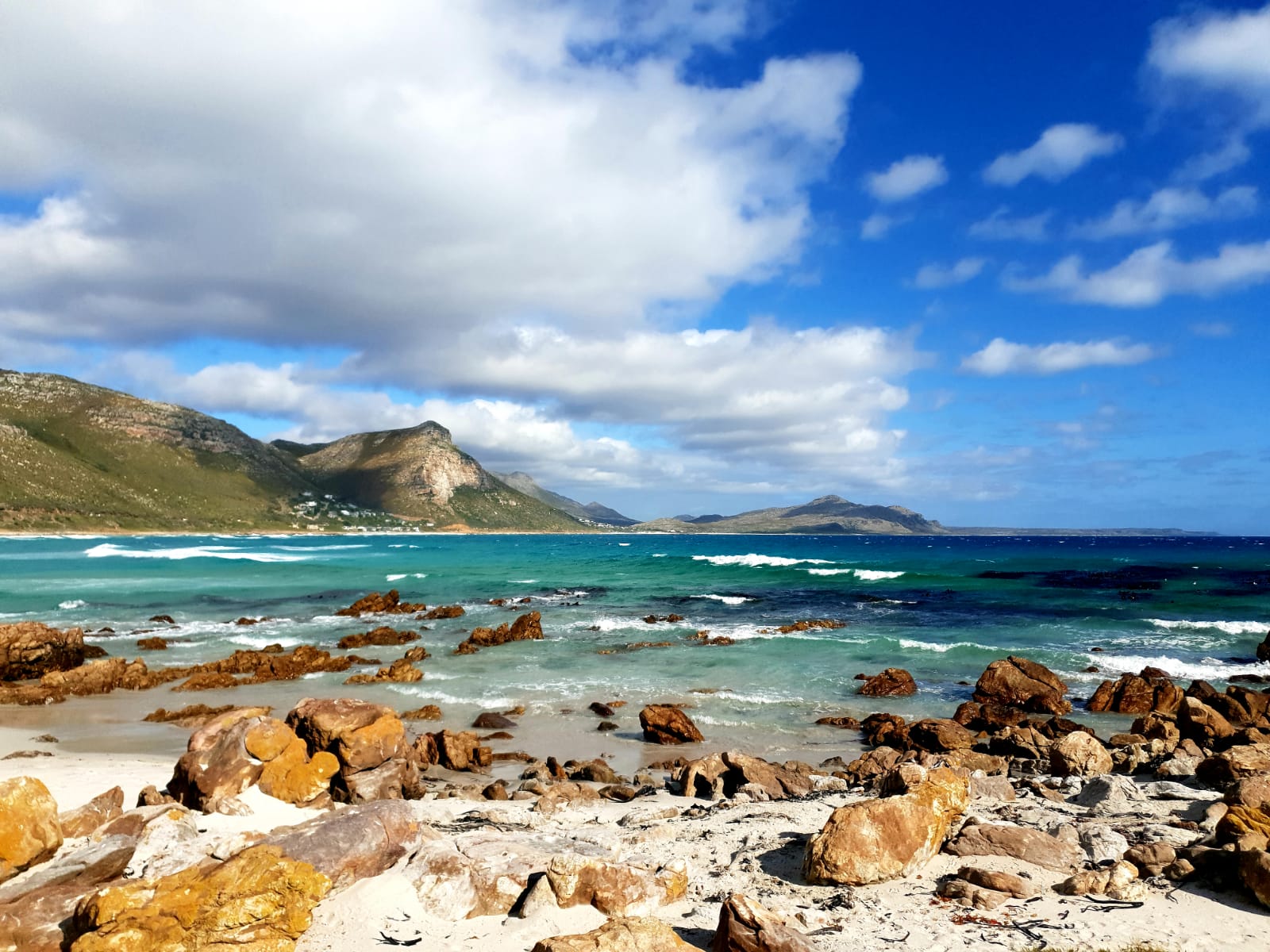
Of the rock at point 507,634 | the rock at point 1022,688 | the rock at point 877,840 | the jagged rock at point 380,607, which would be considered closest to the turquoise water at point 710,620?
the rock at point 507,634

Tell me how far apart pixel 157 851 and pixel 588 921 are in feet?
14.7

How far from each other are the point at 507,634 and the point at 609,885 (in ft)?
75.8

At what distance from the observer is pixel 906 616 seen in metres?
35.7

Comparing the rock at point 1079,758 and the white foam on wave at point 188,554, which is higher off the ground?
the rock at point 1079,758

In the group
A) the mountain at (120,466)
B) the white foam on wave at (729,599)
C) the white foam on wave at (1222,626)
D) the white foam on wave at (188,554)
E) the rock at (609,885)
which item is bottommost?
the white foam on wave at (188,554)

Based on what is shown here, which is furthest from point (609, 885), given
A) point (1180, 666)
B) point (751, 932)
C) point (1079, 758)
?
point (1180, 666)

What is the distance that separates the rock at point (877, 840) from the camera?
22.4 feet

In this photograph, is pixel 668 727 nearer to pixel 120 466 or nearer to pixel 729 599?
pixel 729 599

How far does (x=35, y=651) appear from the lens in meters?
21.7

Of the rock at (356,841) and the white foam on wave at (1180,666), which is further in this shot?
the white foam on wave at (1180,666)

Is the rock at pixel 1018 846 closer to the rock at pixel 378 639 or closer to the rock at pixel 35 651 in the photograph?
the rock at pixel 378 639

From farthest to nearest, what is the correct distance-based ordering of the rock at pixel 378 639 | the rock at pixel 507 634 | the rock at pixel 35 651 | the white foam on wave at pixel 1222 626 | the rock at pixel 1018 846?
the white foam on wave at pixel 1222 626, the rock at pixel 507 634, the rock at pixel 378 639, the rock at pixel 35 651, the rock at pixel 1018 846

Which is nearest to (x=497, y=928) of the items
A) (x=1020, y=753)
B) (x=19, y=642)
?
(x=1020, y=753)

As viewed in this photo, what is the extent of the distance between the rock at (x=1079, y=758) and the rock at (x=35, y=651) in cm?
2648
